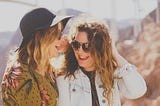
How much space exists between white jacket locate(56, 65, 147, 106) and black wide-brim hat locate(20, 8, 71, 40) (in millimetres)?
263

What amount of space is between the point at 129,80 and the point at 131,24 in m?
0.29

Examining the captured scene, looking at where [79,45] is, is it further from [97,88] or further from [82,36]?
[97,88]

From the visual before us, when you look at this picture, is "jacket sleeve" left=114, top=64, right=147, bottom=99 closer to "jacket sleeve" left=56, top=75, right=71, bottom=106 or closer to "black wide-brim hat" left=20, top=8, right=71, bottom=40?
"jacket sleeve" left=56, top=75, right=71, bottom=106

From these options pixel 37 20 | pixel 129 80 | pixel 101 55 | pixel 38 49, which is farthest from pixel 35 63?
pixel 129 80

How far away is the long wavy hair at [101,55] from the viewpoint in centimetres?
155

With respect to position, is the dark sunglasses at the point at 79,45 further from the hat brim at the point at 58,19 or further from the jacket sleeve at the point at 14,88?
the jacket sleeve at the point at 14,88

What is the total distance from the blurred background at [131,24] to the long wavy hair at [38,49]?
0.47 feet

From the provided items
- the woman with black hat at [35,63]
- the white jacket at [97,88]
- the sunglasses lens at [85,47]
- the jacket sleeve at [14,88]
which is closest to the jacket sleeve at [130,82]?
the white jacket at [97,88]

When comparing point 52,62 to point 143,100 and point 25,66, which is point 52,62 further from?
point 143,100

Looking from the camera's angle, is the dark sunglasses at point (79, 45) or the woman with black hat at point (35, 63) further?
the dark sunglasses at point (79, 45)

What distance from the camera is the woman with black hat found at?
1.39 m

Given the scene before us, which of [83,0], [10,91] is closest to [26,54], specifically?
[10,91]

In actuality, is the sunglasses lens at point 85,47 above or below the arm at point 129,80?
above

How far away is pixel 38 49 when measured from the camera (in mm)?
1471
